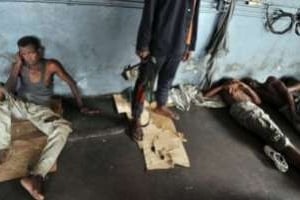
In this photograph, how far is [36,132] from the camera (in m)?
2.67

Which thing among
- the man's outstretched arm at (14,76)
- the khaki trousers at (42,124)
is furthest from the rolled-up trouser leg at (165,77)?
the man's outstretched arm at (14,76)

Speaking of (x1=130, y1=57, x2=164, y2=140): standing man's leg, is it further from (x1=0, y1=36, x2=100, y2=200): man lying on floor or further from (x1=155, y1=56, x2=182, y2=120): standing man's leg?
(x1=0, y1=36, x2=100, y2=200): man lying on floor

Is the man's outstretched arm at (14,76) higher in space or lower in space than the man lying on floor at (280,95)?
higher

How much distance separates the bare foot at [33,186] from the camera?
2.16 metres

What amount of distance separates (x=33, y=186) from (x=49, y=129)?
536 millimetres

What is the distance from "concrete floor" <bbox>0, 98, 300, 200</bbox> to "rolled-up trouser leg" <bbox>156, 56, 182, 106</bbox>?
32cm

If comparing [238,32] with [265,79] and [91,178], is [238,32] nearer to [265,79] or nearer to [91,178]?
[265,79]

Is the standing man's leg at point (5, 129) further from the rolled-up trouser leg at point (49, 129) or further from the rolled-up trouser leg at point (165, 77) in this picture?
the rolled-up trouser leg at point (165, 77)

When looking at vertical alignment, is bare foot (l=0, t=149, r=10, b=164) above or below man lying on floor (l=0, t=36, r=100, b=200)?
below

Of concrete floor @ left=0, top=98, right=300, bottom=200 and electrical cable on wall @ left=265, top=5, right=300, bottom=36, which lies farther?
electrical cable on wall @ left=265, top=5, right=300, bottom=36

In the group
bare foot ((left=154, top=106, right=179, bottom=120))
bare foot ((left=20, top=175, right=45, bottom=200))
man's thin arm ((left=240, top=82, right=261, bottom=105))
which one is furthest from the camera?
man's thin arm ((left=240, top=82, right=261, bottom=105))

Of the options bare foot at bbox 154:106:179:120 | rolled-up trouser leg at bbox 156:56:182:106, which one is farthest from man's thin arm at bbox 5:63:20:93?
bare foot at bbox 154:106:179:120

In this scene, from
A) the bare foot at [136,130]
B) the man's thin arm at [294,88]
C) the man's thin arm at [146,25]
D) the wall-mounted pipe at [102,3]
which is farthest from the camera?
the man's thin arm at [294,88]

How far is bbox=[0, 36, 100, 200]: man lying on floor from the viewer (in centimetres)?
245
